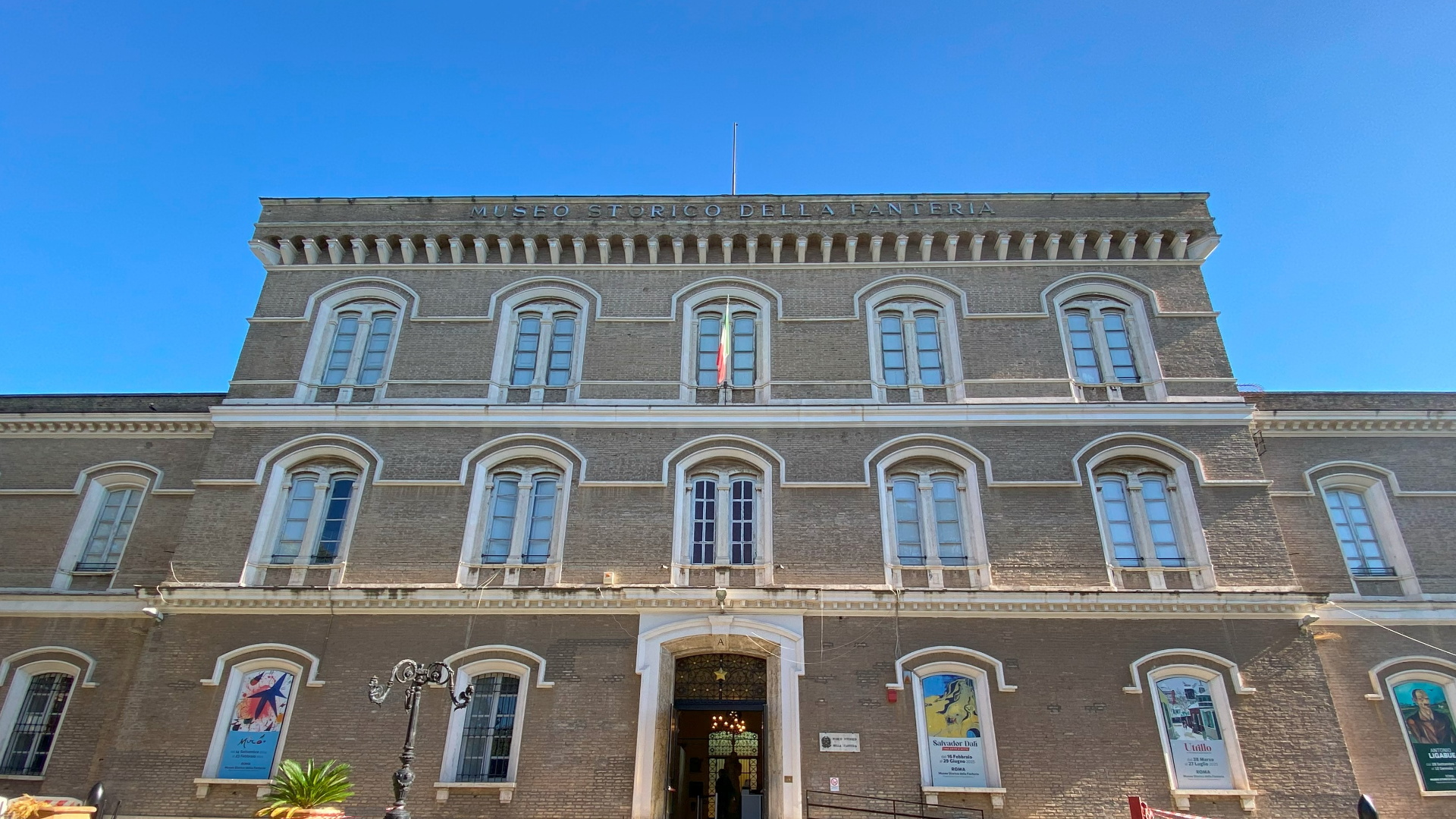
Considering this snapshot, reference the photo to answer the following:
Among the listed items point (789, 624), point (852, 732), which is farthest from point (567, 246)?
point (852, 732)

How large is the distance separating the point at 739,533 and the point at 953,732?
17.2 ft

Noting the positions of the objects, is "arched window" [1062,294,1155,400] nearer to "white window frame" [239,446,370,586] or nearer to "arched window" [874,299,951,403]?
"arched window" [874,299,951,403]

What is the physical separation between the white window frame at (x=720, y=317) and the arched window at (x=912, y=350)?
2470 mm

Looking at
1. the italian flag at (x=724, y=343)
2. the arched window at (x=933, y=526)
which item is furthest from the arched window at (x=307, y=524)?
the arched window at (x=933, y=526)

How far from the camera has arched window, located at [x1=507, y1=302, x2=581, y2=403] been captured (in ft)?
60.1

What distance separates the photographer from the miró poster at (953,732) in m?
14.3

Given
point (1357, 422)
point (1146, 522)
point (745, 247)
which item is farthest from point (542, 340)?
point (1357, 422)

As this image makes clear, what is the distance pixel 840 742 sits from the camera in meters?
14.5

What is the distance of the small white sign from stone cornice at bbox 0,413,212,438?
49.2ft

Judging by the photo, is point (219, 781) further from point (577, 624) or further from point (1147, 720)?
point (1147, 720)

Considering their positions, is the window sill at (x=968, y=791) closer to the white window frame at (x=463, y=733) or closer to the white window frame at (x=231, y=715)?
the white window frame at (x=463, y=733)

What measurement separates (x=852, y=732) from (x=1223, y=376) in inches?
433

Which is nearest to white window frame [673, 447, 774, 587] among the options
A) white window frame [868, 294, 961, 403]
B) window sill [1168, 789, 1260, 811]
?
white window frame [868, 294, 961, 403]

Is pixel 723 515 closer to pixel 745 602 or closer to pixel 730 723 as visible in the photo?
pixel 745 602
